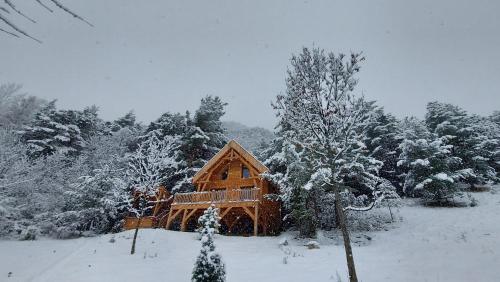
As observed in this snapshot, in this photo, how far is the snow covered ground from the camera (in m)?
12.2

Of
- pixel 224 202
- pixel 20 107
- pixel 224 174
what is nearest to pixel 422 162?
pixel 224 202

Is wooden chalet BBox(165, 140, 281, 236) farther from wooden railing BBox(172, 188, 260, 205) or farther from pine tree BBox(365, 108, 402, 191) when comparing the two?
pine tree BBox(365, 108, 402, 191)

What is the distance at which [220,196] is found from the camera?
2406 cm

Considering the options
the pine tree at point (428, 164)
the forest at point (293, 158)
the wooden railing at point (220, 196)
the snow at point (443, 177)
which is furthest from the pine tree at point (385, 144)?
the wooden railing at point (220, 196)

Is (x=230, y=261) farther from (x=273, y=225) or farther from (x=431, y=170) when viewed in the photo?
(x=431, y=170)

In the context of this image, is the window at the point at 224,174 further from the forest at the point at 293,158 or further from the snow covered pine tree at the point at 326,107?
the snow covered pine tree at the point at 326,107

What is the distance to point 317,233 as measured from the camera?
2020cm

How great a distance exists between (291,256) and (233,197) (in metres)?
8.82

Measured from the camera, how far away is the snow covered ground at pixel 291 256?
12172 millimetres

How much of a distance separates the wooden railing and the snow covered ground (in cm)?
315

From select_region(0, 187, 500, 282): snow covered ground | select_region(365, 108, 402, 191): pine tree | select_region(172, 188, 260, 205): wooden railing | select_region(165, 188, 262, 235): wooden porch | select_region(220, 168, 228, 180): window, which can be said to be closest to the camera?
select_region(0, 187, 500, 282): snow covered ground

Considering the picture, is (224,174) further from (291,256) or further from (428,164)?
(428,164)

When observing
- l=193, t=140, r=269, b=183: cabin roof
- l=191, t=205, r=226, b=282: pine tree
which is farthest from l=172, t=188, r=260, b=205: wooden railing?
l=191, t=205, r=226, b=282: pine tree

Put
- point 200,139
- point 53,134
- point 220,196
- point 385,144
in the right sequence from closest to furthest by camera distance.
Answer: point 220,196 → point 385,144 → point 200,139 → point 53,134
